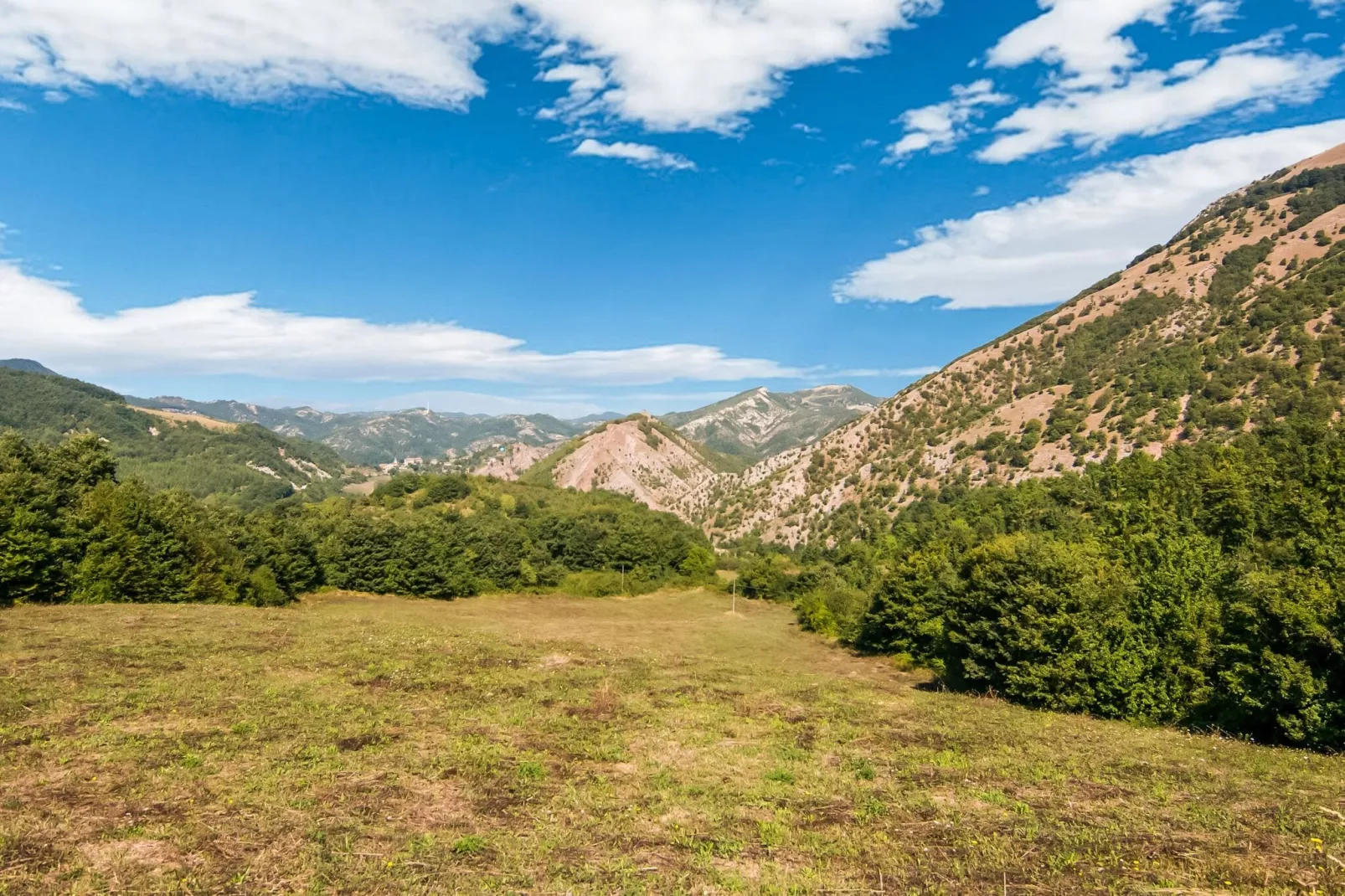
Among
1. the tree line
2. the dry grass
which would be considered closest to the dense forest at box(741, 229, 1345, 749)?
the tree line

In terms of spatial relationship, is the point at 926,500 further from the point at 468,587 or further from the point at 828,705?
the point at 828,705

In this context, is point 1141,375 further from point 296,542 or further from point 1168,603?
point 296,542


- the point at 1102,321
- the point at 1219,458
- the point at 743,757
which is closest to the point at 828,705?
the point at 743,757

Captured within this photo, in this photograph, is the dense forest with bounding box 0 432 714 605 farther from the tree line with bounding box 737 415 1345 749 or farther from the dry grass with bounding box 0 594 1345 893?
the tree line with bounding box 737 415 1345 749

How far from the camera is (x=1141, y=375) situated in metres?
143

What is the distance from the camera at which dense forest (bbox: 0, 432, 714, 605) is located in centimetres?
5638

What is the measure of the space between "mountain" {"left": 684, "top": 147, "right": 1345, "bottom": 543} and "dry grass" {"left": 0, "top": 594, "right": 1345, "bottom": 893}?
12174cm

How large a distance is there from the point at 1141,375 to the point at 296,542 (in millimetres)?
178100

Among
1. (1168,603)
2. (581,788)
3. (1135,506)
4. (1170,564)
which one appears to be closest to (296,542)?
(581,788)

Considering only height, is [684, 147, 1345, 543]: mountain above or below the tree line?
above

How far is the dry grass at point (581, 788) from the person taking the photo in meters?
12.8

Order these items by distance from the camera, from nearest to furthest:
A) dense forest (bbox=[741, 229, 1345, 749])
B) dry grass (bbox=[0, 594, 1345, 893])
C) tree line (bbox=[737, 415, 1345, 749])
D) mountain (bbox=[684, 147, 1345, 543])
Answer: dry grass (bbox=[0, 594, 1345, 893]), tree line (bbox=[737, 415, 1345, 749]), dense forest (bbox=[741, 229, 1345, 749]), mountain (bbox=[684, 147, 1345, 543])

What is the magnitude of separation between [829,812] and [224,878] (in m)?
14.1

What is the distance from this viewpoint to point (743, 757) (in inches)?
866
